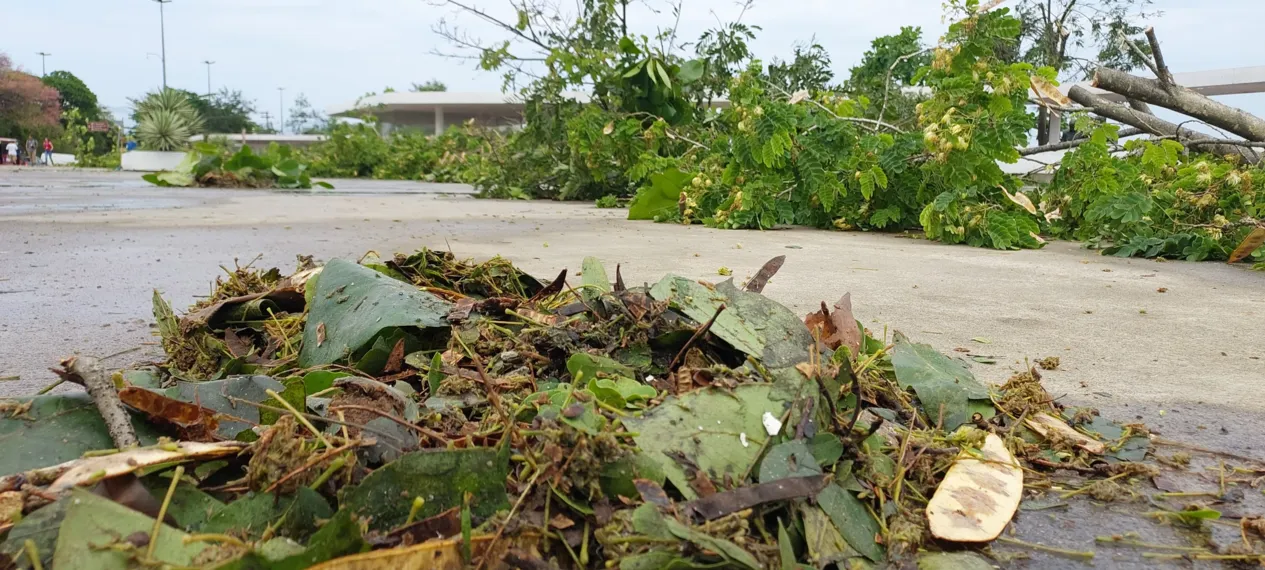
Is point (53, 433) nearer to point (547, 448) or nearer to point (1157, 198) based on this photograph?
point (547, 448)

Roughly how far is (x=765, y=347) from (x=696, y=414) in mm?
320

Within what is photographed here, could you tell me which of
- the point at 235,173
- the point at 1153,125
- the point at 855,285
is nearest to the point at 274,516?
the point at 855,285

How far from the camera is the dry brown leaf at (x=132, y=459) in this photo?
2.84 feet

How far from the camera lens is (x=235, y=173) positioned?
11398 millimetres

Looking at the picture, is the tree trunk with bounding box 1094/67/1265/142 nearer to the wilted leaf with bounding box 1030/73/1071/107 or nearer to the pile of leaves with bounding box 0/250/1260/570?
the wilted leaf with bounding box 1030/73/1071/107

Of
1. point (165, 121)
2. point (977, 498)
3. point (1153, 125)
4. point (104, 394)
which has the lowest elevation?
point (977, 498)

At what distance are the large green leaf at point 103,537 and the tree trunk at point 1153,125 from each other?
5.33 metres

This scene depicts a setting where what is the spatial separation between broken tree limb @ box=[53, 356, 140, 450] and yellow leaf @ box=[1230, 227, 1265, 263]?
4.32 meters

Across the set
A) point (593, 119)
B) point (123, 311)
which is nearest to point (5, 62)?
point (593, 119)

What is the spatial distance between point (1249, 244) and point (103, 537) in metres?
4.43

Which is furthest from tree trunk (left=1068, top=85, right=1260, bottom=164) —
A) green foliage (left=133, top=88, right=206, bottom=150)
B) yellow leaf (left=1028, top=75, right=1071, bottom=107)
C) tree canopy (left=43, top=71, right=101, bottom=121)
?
tree canopy (left=43, top=71, right=101, bottom=121)

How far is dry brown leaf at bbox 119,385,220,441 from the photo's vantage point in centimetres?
108

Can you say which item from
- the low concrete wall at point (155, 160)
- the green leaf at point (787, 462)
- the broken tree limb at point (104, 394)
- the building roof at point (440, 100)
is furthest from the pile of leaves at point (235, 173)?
the building roof at point (440, 100)

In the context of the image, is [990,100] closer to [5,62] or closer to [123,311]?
[123,311]
